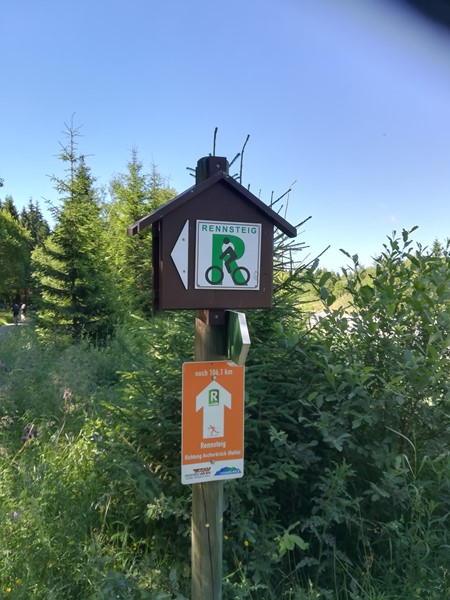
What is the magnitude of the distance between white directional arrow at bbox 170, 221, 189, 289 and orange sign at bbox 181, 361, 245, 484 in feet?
1.26

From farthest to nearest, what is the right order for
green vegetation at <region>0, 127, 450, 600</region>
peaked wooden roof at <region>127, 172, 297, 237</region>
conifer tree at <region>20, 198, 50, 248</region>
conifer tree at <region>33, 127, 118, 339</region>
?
conifer tree at <region>20, 198, 50, 248</region>, conifer tree at <region>33, 127, 118, 339</region>, green vegetation at <region>0, 127, 450, 600</region>, peaked wooden roof at <region>127, 172, 297, 237</region>

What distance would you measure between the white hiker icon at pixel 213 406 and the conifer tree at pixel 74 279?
8.88 meters

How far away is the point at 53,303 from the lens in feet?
34.9

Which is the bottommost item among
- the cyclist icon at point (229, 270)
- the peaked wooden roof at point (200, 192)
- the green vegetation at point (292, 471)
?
the green vegetation at point (292, 471)

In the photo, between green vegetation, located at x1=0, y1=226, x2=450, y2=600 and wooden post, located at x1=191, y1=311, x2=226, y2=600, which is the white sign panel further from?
green vegetation, located at x1=0, y1=226, x2=450, y2=600

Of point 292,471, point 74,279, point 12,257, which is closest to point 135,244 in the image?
point 74,279

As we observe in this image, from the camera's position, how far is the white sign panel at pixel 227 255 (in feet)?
6.21

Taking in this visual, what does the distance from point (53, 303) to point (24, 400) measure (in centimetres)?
610

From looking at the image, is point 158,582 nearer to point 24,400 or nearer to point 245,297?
point 245,297

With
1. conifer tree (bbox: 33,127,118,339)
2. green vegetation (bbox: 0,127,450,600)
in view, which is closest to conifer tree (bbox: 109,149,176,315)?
conifer tree (bbox: 33,127,118,339)

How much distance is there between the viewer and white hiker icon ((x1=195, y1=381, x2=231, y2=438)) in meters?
1.91

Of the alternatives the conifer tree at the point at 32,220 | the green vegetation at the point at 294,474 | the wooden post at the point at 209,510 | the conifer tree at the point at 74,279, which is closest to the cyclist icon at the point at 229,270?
the wooden post at the point at 209,510

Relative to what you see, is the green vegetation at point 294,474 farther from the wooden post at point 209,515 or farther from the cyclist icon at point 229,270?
the cyclist icon at point 229,270

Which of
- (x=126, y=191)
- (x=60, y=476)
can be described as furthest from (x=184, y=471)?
(x=126, y=191)
